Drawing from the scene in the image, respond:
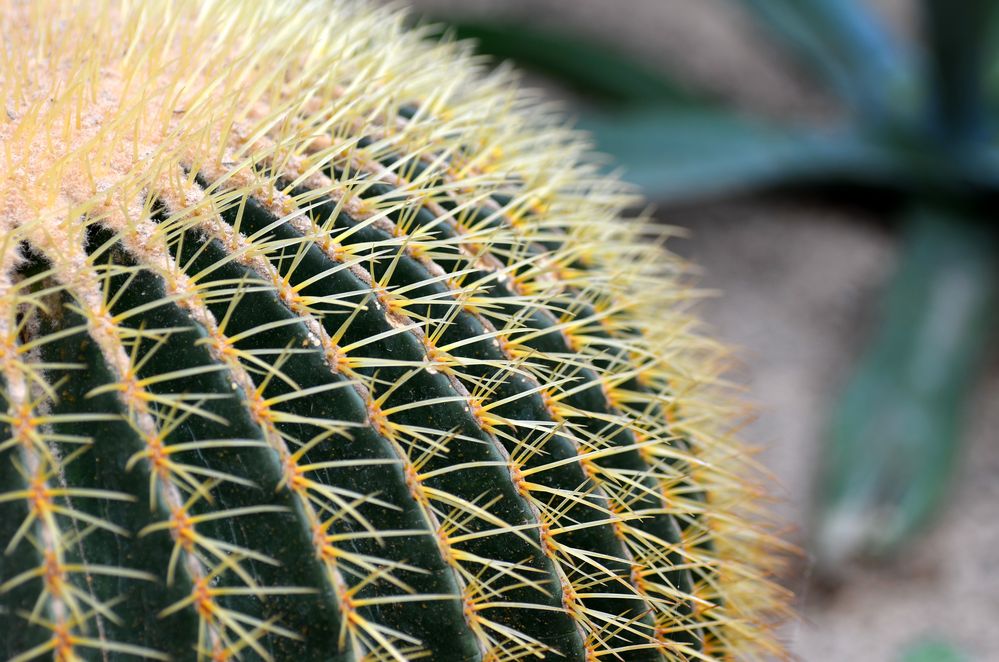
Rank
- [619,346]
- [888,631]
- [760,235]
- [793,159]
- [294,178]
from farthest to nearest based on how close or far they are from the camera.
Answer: [760,235]
[793,159]
[888,631]
[619,346]
[294,178]

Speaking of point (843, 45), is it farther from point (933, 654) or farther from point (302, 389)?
point (302, 389)

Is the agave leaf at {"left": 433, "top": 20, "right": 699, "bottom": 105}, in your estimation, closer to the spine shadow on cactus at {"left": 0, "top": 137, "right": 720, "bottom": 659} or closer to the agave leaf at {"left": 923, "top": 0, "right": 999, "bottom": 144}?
the agave leaf at {"left": 923, "top": 0, "right": 999, "bottom": 144}

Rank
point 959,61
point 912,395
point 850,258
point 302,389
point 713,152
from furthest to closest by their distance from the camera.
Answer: point 850,258 → point 713,152 → point 959,61 → point 912,395 → point 302,389

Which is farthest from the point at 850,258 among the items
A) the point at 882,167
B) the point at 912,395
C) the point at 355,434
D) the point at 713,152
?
the point at 355,434

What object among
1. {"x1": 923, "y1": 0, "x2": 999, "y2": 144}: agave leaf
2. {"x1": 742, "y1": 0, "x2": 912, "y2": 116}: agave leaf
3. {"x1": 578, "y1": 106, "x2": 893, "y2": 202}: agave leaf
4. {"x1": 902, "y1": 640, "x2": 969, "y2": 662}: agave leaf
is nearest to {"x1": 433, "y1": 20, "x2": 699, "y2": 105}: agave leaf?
{"x1": 578, "y1": 106, "x2": 893, "y2": 202}: agave leaf

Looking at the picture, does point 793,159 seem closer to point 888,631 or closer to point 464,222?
point 888,631

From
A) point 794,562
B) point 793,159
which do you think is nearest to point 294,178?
point 794,562

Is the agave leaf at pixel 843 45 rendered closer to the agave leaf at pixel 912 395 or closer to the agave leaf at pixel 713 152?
the agave leaf at pixel 713 152
